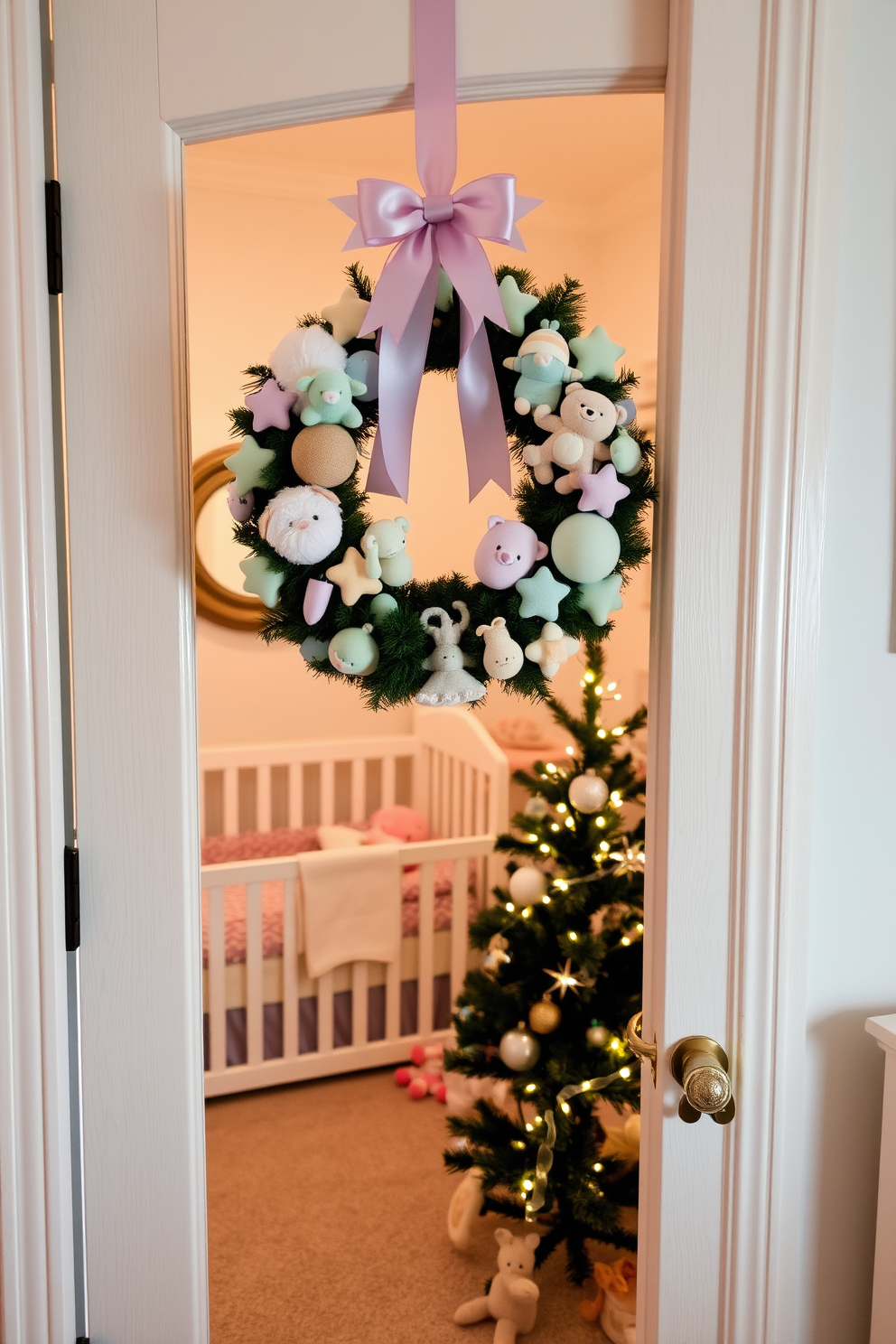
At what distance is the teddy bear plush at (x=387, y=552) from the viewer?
850 millimetres

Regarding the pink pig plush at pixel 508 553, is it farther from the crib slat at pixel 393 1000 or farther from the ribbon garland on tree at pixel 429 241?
the crib slat at pixel 393 1000

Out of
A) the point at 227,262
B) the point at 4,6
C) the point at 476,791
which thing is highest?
the point at 227,262

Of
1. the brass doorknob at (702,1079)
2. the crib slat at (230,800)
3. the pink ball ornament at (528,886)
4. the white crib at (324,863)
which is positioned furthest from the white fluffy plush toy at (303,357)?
the crib slat at (230,800)

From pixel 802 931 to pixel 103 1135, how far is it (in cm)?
77

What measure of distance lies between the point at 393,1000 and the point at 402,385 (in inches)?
86.6

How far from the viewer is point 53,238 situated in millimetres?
896

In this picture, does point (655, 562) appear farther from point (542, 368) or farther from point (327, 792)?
point (327, 792)

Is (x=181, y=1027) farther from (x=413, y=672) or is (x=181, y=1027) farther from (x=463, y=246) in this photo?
(x=463, y=246)

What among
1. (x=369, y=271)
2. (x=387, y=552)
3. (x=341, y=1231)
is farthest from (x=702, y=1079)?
(x=369, y=271)

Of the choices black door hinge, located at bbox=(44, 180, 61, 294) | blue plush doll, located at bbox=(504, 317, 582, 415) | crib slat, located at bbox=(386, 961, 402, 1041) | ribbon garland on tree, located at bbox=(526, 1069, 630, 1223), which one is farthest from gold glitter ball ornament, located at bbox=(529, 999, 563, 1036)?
black door hinge, located at bbox=(44, 180, 61, 294)

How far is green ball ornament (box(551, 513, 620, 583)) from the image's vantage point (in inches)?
33.7

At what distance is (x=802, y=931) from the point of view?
992mm

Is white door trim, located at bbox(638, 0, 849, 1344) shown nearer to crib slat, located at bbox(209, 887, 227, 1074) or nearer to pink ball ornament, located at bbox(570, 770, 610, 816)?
pink ball ornament, located at bbox(570, 770, 610, 816)

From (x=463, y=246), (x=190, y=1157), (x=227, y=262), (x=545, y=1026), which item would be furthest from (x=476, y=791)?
(x=463, y=246)
